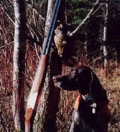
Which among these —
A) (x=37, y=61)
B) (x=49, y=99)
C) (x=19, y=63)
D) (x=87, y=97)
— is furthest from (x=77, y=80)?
(x=37, y=61)

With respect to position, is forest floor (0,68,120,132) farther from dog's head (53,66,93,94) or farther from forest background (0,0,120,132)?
dog's head (53,66,93,94)

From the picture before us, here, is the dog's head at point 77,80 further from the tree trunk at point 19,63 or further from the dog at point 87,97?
the tree trunk at point 19,63

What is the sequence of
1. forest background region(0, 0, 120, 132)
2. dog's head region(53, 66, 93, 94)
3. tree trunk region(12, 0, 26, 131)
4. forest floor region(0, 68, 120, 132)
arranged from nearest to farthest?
dog's head region(53, 66, 93, 94), forest background region(0, 0, 120, 132), tree trunk region(12, 0, 26, 131), forest floor region(0, 68, 120, 132)

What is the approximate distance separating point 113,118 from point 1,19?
2.50 meters

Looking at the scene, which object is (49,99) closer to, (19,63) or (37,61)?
(19,63)

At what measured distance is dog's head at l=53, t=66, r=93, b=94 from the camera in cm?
291

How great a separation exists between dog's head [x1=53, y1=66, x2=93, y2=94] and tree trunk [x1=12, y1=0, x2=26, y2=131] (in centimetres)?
97

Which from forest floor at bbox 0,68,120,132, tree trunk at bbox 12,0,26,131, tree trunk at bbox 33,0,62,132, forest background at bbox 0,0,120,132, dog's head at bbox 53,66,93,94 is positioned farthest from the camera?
forest floor at bbox 0,68,120,132

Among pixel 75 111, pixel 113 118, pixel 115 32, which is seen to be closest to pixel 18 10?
pixel 75 111

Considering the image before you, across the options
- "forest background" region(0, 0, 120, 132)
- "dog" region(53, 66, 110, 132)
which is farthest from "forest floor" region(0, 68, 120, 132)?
"dog" region(53, 66, 110, 132)

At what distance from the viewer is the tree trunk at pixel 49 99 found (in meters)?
3.33

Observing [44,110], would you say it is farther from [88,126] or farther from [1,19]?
[1,19]

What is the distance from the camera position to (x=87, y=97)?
304cm

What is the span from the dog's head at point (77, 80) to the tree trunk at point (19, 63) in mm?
969
